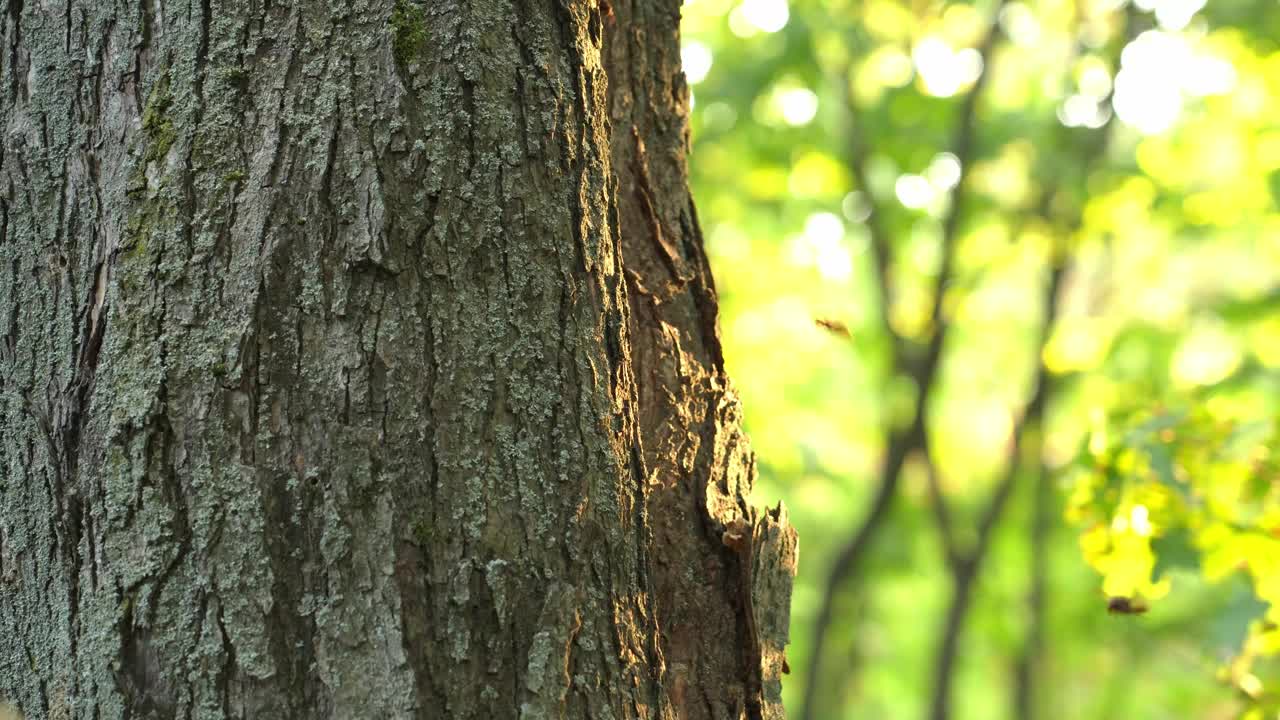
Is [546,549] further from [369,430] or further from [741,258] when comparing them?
[741,258]

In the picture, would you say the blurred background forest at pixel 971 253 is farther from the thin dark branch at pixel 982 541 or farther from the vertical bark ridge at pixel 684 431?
the vertical bark ridge at pixel 684 431

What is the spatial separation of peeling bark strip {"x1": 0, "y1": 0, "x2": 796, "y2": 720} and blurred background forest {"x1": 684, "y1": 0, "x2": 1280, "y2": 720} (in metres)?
4.76

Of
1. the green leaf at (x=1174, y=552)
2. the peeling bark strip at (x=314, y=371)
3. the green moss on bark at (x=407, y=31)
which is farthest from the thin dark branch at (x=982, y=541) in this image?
the green moss on bark at (x=407, y=31)

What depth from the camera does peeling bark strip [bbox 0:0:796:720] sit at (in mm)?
1099

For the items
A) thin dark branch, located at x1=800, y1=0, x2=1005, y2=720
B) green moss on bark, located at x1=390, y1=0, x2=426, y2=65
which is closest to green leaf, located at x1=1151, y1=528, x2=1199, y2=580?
green moss on bark, located at x1=390, y1=0, x2=426, y2=65

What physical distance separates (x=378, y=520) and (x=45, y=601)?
0.43 meters

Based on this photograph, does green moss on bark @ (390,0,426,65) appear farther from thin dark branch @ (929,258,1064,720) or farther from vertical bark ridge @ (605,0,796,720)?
thin dark branch @ (929,258,1064,720)

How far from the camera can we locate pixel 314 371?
1.12 meters

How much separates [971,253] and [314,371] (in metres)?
7.39

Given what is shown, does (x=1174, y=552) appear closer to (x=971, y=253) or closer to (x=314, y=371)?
(x=314, y=371)

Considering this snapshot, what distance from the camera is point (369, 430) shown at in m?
1.12

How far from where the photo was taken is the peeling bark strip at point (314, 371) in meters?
1.10

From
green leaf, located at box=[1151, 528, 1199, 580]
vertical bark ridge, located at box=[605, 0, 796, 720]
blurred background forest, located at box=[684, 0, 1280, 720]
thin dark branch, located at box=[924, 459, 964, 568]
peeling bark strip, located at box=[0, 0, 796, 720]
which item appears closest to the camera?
peeling bark strip, located at box=[0, 0, 796, 720]

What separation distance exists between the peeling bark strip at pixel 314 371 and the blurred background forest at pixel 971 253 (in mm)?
4761
